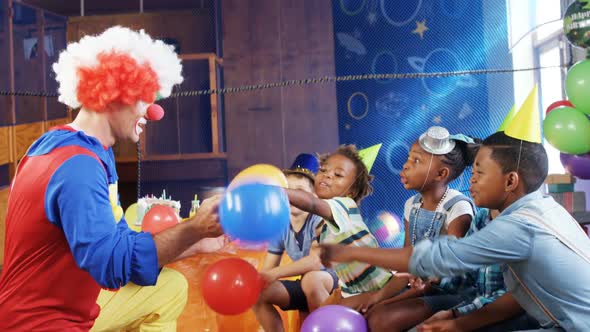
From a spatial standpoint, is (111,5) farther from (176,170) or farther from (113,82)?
(113,82)

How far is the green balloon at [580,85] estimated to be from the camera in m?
3.59

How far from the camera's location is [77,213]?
6.00 feet

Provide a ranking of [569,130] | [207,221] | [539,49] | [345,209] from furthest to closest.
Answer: [539,49] → [569,130] → [345,209] → [207,221]

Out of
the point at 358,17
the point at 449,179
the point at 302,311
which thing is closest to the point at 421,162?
the point at 449,179

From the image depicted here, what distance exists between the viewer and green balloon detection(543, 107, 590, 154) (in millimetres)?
3707

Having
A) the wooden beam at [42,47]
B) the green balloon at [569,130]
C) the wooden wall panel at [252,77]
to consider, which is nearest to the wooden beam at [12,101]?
the wooden beam at [42,47]

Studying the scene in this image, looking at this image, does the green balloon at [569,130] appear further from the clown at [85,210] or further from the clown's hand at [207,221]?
the clown's hand at [207,221]

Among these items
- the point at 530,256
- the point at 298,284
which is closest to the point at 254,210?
the point at 530,256

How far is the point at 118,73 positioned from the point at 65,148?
0.96 feet

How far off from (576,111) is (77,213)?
2.84m


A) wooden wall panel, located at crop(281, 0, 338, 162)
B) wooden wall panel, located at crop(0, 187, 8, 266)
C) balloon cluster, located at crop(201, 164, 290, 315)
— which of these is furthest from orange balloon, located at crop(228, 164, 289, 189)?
wooden wall panel, located at crop(0, 187, 8, 266)

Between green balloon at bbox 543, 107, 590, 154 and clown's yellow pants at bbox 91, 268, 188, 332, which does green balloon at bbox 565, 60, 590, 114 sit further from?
clown's yellow pants at bbox 91, 268, 188, 332

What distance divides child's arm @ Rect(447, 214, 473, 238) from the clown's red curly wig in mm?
1391

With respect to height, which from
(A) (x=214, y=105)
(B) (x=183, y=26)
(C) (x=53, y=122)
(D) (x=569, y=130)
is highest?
(B) (x=183, y=26)
